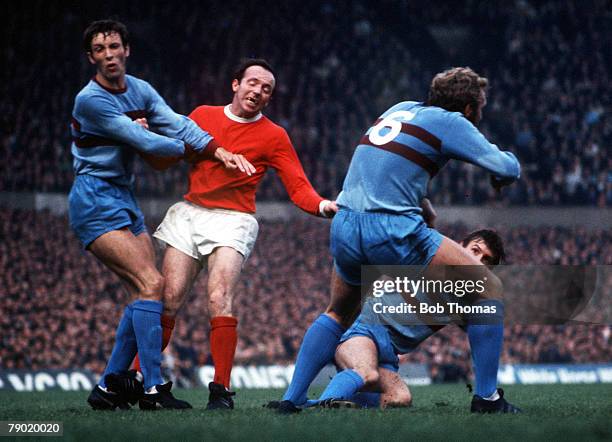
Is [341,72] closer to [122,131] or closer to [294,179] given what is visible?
[294,179]

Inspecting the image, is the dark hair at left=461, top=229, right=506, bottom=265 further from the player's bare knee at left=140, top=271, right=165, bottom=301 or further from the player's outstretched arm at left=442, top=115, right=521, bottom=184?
the player's bare knee at left=140, top=271, right=165, bottom=301

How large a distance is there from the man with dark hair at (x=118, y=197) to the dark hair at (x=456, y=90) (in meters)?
1.34

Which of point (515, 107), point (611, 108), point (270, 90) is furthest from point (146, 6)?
point (270, 90)

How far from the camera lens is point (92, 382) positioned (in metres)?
14.9

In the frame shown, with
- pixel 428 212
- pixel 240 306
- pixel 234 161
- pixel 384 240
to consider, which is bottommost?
pixel 240 306

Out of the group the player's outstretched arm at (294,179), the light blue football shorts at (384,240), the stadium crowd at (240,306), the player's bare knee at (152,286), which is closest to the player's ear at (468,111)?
the light blue football shorts at (384,240)

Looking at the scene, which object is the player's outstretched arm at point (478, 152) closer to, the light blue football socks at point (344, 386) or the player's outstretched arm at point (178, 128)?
the light blue football socks at point (344, 386)

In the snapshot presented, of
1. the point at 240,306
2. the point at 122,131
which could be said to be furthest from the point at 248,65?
the point at 240,306

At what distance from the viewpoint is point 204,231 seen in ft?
17.7

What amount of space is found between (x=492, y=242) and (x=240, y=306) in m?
13.5

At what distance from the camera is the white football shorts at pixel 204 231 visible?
5402 millimetres

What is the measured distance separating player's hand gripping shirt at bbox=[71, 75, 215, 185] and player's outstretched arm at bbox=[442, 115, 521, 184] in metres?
1.65

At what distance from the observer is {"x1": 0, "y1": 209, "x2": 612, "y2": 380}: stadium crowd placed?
53.2 ft

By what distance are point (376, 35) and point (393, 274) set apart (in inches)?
842
